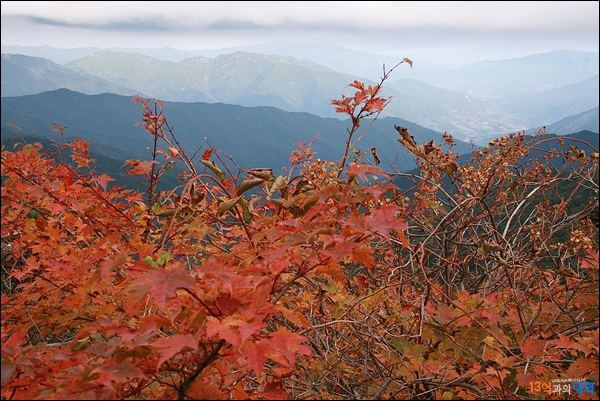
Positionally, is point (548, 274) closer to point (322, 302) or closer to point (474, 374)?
point (474, 374)

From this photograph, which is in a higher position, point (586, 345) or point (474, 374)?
point (586, 345)

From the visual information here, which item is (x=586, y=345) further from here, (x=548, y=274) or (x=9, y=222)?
(x=9, y=222)

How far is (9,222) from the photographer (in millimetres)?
3215

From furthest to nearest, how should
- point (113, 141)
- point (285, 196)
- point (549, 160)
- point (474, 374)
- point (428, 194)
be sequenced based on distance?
point (113, 141)
point (549, 160)
point (428, 194)
point (285, 196)
point (474, 374)

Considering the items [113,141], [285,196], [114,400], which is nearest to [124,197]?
[285,196]

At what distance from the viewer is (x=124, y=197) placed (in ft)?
9.88

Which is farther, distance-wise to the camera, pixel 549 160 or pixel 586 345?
pixel 549 160

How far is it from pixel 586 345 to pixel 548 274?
2201mm

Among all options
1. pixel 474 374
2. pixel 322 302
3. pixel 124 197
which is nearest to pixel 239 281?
pixel 322 302

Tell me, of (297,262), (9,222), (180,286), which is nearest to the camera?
(180,286)

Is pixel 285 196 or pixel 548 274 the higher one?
pixel 285 196

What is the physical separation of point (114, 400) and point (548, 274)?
394 cm

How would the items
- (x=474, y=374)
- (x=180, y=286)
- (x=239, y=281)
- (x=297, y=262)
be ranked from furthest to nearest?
(x=474, y=374)
(x=297, y=262)
(x=239, y=281)
(x=180, y=286)

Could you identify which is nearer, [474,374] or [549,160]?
[474,374]
